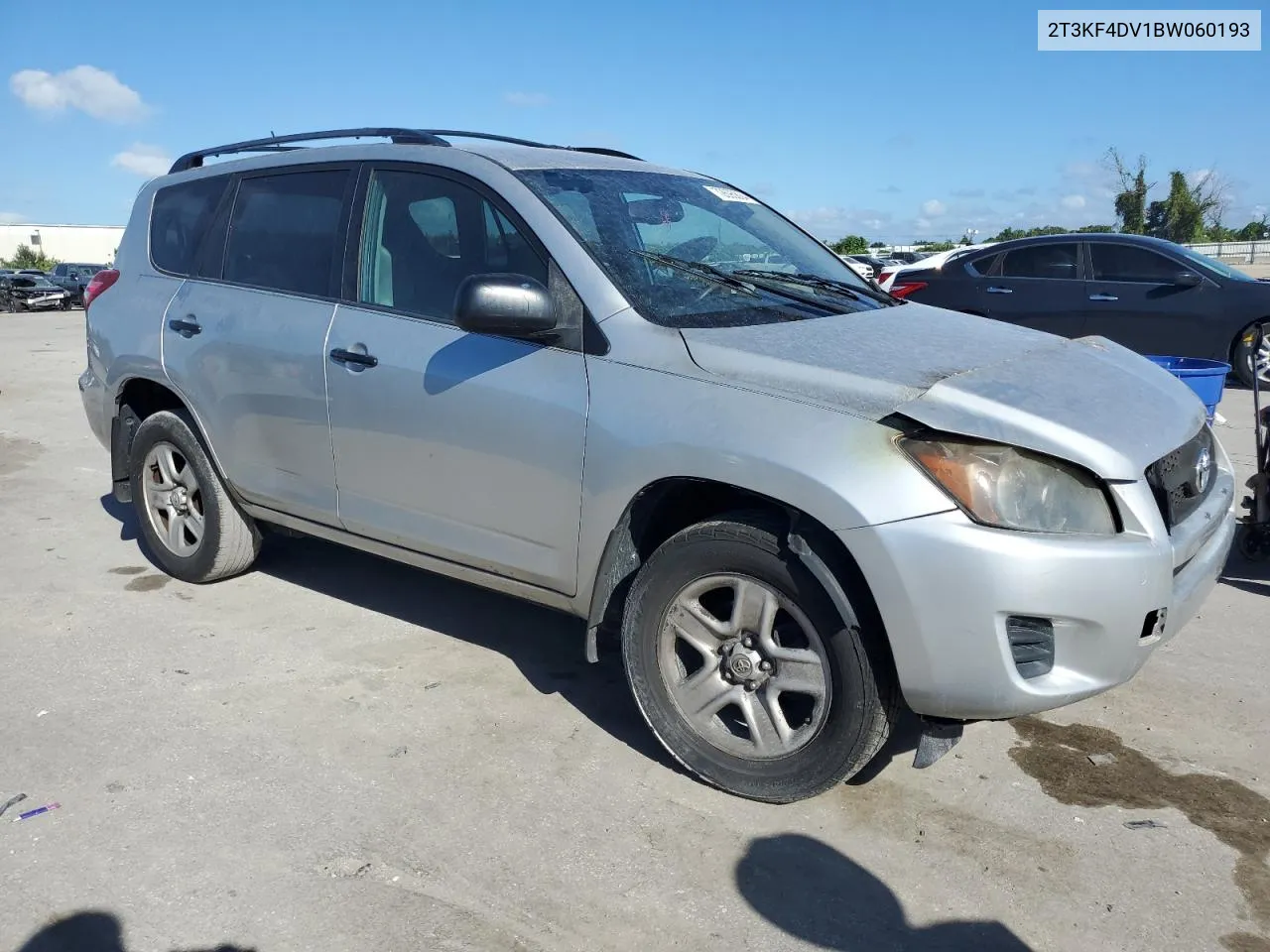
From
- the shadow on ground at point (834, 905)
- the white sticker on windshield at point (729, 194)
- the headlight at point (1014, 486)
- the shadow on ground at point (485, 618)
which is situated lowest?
the shadow on ground at point (834, 905)

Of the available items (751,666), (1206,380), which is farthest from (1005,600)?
(1206,380)

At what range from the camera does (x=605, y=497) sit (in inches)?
129

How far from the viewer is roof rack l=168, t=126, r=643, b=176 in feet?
13.8

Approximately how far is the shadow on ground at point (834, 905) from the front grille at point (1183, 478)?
1.21 metres

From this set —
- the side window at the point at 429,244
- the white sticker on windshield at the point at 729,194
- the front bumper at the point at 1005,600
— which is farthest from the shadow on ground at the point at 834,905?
the white sticker on windshield at the point at 729,194

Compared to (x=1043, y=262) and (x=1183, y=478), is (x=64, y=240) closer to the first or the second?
(x=1043, y=262)

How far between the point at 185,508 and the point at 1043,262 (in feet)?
29.0

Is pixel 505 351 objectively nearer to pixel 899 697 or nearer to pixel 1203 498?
pixel 899 697

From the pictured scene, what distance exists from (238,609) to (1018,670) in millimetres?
3379

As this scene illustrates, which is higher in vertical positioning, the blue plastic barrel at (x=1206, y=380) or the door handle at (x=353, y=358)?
the door handle at (x=353, y=358)

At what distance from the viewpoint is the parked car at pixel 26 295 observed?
33531mm

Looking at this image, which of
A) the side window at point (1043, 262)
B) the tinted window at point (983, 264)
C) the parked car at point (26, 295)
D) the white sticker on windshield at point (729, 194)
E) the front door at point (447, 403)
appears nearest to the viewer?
the front door at point (447, 403)

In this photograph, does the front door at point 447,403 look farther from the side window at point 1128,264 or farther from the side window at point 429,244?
the side window at point 1128,264

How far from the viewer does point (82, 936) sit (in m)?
2.59
